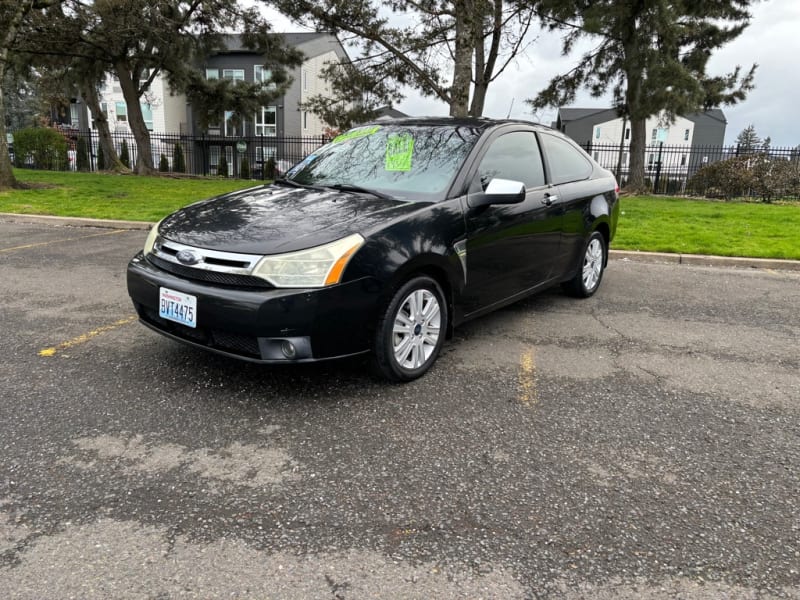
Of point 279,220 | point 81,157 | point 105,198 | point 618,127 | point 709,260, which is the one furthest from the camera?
point 618,127

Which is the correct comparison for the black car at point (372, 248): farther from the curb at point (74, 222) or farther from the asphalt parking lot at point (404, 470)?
the curb at point (74, 222)

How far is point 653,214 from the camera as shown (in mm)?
12219

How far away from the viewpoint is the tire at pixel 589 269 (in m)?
5.69

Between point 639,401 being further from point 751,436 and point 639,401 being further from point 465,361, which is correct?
point 465,361

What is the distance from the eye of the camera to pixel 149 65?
22.2 m

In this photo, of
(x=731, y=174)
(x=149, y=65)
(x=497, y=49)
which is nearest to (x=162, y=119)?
(x=149, y=65)

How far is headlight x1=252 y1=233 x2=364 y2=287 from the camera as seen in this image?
3.13m

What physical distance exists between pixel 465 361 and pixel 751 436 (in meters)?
1.71

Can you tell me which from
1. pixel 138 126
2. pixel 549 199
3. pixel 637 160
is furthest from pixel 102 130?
pixel 549 199

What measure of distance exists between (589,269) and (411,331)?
289cm

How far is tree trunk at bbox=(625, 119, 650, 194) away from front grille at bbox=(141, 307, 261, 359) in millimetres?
17489

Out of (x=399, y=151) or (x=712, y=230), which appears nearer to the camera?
(x=399, y=151)

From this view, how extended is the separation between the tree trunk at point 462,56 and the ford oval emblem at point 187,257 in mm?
10833

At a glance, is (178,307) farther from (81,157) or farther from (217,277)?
(81,157)
